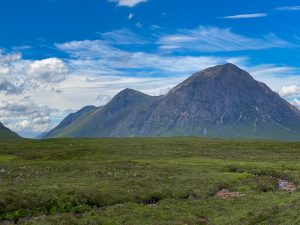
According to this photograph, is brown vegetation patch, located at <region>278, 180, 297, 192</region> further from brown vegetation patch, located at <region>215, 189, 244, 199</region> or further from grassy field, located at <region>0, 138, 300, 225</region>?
brown vegetation patch, located at <region>215, 189, 244, 199</region>

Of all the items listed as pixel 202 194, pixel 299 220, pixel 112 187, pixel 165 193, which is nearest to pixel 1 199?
pixel 112 187

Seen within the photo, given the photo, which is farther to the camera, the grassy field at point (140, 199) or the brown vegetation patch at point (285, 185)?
the brown vegetation patch at point (285, 185)

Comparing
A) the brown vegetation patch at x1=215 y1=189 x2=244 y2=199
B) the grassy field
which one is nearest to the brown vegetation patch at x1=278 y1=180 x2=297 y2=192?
the grassy field

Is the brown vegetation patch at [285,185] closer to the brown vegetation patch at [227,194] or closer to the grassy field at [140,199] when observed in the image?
the grassy field at [140,199]

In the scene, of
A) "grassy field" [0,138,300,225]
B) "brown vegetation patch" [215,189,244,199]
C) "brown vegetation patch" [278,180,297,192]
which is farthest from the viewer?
"brown vegetation patch" [278,180,297,192]

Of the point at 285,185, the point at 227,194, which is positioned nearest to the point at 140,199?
the point at 227,194

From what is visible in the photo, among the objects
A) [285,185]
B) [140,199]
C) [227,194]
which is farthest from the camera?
[285,185]

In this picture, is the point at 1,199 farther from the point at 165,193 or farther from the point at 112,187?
the point at 165,193

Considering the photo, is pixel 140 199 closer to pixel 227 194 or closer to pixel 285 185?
pixel 227 194

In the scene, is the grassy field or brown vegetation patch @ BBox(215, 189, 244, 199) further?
brown vegetation patch @ BBox(215, 189, 244, 199)

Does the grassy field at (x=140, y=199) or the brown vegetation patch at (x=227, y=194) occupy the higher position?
the grassy field at (x=140, y=199)

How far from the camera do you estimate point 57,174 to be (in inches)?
2314

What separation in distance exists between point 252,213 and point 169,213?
7.30 meters

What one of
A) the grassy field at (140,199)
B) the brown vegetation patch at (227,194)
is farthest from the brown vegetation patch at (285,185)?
the brown vegetation patch at (227,194)
